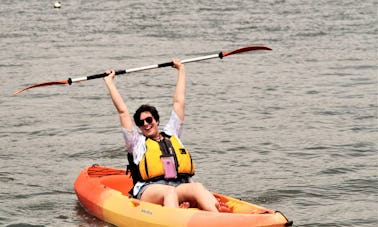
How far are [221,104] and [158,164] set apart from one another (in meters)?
7.69

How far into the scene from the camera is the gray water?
1103 cm

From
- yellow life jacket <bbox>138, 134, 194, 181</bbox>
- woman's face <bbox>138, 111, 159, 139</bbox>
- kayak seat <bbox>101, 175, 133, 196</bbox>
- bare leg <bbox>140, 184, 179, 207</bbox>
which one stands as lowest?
kayak seat <bbox>101, 175, 133, 196</bbox>

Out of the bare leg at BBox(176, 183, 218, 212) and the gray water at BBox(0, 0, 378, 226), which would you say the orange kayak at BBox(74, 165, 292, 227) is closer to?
the bare leg at BBox(176, 183, 218, 212)

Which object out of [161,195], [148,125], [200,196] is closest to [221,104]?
[148,125]

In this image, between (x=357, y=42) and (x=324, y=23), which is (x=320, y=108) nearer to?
(x=357, y=42)

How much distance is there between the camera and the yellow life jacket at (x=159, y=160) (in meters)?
8.59

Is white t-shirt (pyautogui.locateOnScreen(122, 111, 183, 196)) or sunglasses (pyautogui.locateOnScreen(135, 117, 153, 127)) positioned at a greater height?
sunglasses (pyautogui.locateOnScreen(135, 117, 153, 127))

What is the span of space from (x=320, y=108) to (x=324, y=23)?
36.0 feet

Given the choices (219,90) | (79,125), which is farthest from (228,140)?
(219,90)

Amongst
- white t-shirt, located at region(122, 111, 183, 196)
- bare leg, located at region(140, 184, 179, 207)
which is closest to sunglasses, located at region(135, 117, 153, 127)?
white t-shirt, located at region(122, 111, 183, 196)

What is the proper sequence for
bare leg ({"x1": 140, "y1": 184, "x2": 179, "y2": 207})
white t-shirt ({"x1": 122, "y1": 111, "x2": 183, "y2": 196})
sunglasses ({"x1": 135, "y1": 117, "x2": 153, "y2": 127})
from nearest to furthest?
bare leg ({"x1": 140, "y1": 184, "x2": 179, "y2": 207}) < sunglasses ({"x1": 135, "y1": 117, "x2": 153, "y2": 127}) < white t-shirt ({"x1": 122, "y1": 111, "x2": 183, "y2": 196})

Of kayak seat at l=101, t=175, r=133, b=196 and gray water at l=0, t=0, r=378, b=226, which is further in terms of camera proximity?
gray water at l=0, t=0, r=378, b=226

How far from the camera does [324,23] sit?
26203 mm

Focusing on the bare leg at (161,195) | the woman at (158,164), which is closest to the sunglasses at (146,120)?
the woman at (158,164)
